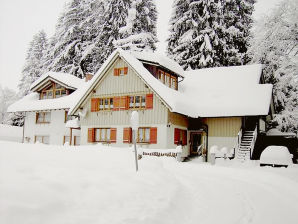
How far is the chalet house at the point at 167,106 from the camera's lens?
2319 centimetres

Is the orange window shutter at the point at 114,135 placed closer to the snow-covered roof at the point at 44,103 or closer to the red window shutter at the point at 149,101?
the red window shutter at the point at 149,101

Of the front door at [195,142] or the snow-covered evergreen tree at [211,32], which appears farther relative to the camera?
the snow-covered evergreen tree at [211,32]

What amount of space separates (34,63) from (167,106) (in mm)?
35260

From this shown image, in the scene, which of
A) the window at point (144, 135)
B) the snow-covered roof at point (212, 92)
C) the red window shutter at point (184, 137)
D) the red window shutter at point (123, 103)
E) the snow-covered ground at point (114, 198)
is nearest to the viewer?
the snow-covered ground at point (114, 198)

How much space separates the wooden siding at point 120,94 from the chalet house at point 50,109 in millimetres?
4673

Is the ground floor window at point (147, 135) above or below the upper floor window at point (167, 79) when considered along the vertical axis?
below

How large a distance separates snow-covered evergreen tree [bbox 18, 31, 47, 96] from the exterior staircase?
3320cm

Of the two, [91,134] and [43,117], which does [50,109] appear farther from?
[91,134]

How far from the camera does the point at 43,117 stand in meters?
32.2

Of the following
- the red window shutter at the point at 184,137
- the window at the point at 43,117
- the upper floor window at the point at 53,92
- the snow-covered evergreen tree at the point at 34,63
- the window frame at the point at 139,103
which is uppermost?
the snow-covered evergreen tree at the point at 34,63

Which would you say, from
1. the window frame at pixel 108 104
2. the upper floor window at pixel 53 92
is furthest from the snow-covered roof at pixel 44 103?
the window frame at pixel 108 104

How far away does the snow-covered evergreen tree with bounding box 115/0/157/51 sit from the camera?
3575cm

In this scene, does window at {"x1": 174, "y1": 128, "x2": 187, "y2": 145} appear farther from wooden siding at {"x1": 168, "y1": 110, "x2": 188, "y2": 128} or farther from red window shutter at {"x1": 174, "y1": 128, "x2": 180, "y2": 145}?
wooden siding at {"x1": 168, "y1": 110, "x2": 188, "y2": 128}

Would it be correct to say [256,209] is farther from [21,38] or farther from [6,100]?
[6,100]
